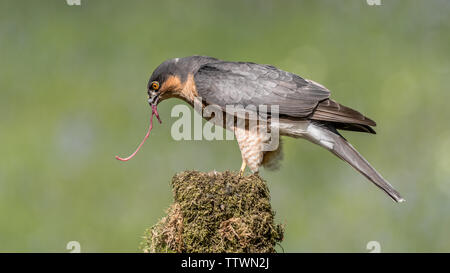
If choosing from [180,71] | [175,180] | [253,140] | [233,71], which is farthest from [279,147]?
[175,180]

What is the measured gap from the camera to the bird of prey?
489cm

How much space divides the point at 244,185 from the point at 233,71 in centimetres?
191

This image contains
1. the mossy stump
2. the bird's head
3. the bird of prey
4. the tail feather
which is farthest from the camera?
the bird's head

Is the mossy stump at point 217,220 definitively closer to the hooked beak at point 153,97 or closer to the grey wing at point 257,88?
the grey wing at point 257,88

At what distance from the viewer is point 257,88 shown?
5.04 m

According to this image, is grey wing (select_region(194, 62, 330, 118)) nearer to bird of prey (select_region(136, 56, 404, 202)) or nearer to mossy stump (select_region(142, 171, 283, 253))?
bird of prey (select_region(136, 56, 404, 202))

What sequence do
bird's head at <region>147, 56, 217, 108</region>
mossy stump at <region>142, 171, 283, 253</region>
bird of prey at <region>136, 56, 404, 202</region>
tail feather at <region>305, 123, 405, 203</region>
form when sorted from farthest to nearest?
bird's head at <region>147, 56, 217, 108</region> → bird of prey at <region>136, 56, 404, 202</region> → tail feather at <region>305, 123, 405, 203</region> → mossy stump at <region>142, 171, 283, 253</region>

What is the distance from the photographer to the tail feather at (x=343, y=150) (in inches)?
184

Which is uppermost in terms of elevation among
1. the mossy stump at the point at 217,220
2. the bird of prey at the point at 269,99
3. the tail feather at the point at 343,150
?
the bird of prey at the point at 269,99

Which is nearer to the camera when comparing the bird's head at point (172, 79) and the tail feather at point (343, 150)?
the tail feather at point (343, 150)

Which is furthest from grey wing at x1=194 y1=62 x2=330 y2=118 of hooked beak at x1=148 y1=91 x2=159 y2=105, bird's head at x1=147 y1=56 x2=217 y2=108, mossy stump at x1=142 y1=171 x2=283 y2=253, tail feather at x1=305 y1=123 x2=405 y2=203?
mossy stump at x1=142 y1=171 x2=283 y2=253

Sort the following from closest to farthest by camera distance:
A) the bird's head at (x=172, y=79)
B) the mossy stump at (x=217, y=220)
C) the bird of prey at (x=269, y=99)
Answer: the mossy stump at (x=217, y=220)
the bird of prey at (x=269, y=99)
the bird's head at (x=172, y=79)

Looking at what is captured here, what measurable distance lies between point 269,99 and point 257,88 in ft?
0.61

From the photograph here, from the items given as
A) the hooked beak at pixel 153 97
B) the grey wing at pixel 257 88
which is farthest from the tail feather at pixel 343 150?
the hooked beak at pixel 153 97
